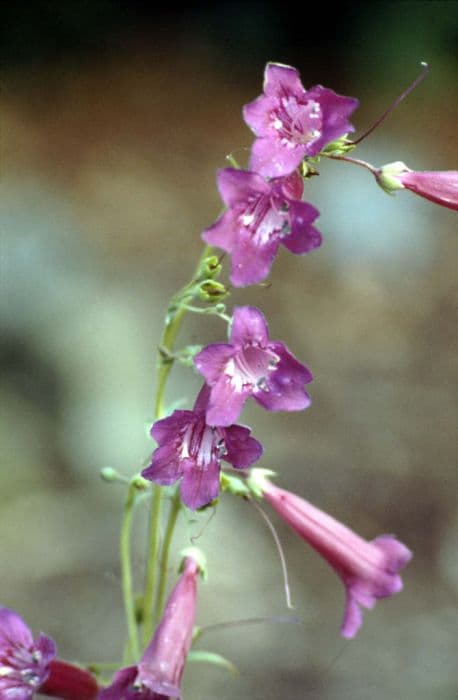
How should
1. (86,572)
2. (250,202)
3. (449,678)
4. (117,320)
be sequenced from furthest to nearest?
(117,320) → (86,572) → (449,678) → (250,202)

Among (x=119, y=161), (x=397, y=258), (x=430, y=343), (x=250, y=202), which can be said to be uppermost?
(x=119, y=161)

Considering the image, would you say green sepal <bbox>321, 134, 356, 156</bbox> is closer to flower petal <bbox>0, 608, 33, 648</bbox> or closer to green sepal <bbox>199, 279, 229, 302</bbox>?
green sepal <bbox>199, 279, 229, 302</bbox>

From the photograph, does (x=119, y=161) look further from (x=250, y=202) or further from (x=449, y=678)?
(x=250, y=202)

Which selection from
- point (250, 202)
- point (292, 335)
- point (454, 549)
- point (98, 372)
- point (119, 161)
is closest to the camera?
point (250, 202)

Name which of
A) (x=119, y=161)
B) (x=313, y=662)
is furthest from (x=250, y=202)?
(x=119, y=161)

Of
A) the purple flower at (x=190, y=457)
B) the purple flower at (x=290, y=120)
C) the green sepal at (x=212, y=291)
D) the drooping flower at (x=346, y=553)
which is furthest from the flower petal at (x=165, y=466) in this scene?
the purple flower at (x=290, y=120)

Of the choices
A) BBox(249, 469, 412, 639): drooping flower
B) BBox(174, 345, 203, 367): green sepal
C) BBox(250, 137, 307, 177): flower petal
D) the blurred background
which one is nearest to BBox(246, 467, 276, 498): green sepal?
BBox(249, 469, 412, 639): drooping flower
